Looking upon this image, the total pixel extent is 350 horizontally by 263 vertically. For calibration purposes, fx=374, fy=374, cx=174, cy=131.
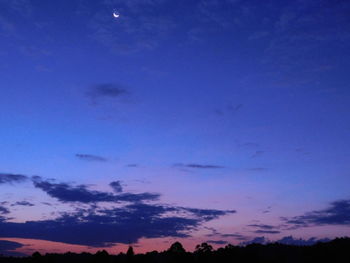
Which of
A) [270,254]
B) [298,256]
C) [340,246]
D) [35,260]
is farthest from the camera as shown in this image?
[35,260]

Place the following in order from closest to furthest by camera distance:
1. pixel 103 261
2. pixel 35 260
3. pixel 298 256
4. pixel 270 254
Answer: pixel 298 256 < pixel 270 254 < pixel 103 261 < pixel 35 260

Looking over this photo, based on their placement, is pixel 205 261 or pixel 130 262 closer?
pixel 205 261

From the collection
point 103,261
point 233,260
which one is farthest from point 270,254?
point 103,261

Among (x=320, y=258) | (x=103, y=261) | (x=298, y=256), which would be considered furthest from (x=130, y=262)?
(x=320, y=258)

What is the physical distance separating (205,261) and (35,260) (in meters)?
118

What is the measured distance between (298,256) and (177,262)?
55.4 meters

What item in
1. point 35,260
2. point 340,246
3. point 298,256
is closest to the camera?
point 340,246

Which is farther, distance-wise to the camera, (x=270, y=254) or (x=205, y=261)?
(x=270, y=254)

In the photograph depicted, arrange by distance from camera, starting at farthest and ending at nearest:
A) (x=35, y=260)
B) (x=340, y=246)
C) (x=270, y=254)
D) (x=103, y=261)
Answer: (x=35, y=260) < (x=103, y=261) < (x=270, y=254) < (x=340, y=246)

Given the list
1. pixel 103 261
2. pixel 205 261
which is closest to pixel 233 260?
pixel 205 261

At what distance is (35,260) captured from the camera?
198 m

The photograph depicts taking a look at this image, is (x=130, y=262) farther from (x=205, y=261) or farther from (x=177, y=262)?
(x=205, y=261)

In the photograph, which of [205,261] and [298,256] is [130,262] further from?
[298,256]

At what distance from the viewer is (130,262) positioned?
6540 inches
